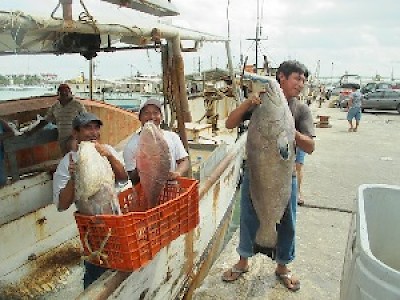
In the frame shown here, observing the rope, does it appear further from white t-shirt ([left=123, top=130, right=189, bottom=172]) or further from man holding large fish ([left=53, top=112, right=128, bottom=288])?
white t-shirt ([left=123, top=130, right=189, bottom=172])

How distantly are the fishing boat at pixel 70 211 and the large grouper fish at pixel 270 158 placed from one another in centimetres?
90

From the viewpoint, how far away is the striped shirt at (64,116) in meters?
5.16

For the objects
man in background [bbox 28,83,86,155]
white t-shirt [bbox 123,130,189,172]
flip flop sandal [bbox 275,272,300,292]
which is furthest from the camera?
man in background [bbox 28,83,86,155]

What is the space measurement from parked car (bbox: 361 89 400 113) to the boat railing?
2300 centimetres

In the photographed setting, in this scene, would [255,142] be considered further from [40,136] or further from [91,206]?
[40,136]

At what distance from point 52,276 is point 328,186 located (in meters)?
5.26

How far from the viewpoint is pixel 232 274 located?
3.80 m

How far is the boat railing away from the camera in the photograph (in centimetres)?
457

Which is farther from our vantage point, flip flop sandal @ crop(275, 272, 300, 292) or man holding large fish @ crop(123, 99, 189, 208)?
flip flop sandal @ crop(275, 272, 300, 292)

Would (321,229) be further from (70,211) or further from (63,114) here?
(63,114)

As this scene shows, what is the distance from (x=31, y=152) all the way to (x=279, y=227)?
3389mm

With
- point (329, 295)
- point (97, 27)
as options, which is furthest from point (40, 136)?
point (329, 295)

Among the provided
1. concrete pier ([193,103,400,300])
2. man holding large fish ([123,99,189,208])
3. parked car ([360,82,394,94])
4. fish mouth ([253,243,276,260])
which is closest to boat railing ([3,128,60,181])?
man holding large fish ([123,99,189,208])

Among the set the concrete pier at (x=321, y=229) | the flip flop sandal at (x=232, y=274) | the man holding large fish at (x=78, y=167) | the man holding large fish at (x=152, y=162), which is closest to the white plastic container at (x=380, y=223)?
the concrete pier at (x=321, y=229)
